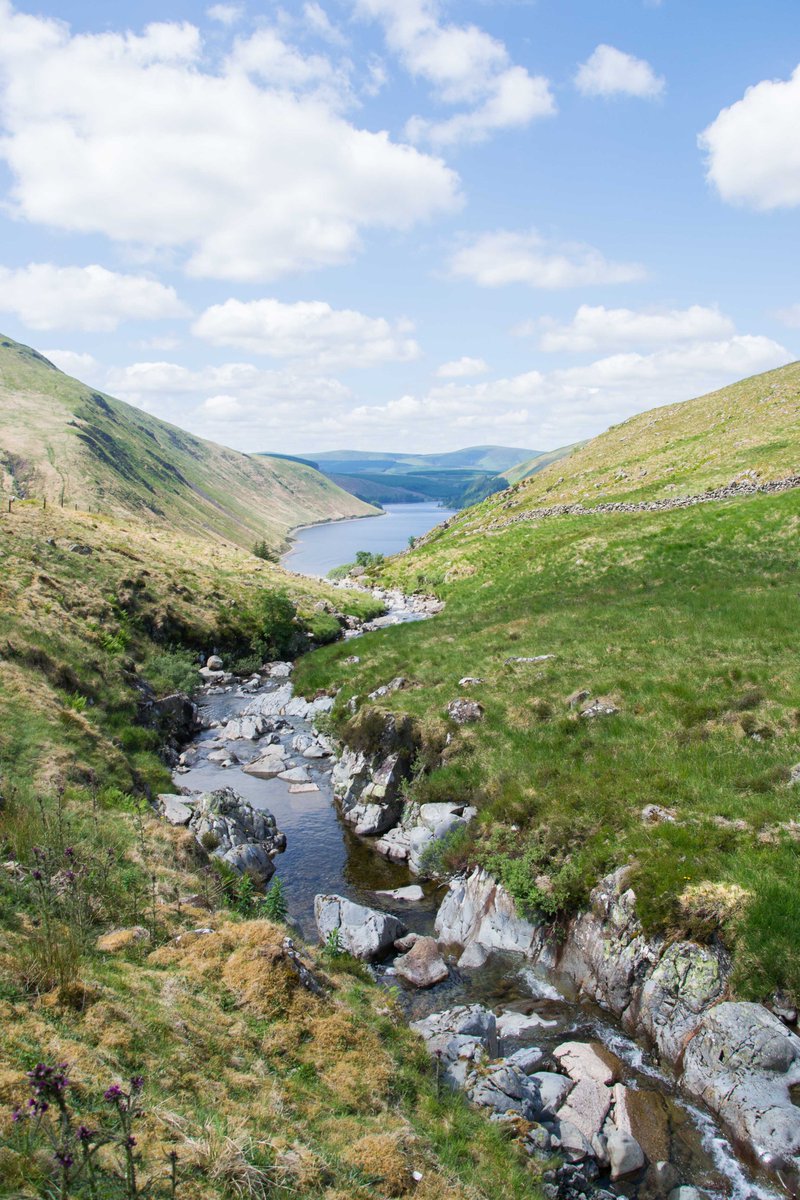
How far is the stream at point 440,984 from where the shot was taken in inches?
439

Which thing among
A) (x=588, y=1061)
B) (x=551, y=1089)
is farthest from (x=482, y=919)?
(x=551, y=1089)

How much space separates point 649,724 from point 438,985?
11.4 m

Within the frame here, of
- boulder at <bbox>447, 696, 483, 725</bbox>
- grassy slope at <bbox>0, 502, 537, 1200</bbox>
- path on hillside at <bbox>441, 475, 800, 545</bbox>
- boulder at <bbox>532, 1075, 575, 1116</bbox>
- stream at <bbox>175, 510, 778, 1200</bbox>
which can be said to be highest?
path on hillside at <bbox>441, 475, 800, 545</bbox>

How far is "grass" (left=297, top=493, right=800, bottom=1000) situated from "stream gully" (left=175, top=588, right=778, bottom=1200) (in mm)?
2213

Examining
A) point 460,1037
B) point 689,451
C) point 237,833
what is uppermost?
point 689,451

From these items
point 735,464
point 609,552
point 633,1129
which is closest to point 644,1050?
point 633,1129

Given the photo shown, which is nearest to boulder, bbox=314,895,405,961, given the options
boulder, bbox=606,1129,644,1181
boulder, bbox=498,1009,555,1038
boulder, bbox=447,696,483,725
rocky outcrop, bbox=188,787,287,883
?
rocky outcrop, bbox=188,787,287,883

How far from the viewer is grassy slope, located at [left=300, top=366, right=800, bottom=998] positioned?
15.2m

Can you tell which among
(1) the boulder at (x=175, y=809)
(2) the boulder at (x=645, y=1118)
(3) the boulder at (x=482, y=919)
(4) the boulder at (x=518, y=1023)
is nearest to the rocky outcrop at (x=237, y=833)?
(1) the boulder at (x=175, y=809)

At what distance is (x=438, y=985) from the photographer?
16.5 metres

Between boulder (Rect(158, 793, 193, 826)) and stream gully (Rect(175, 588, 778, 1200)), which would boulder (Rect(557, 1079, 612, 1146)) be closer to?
stream gully (Rect(175, 588, 778, 1200))

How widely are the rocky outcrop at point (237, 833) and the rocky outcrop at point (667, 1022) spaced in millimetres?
7874

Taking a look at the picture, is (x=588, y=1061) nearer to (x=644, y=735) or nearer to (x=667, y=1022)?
(x=667, y=1022)

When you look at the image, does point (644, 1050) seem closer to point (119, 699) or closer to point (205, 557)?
point (119, 699)
